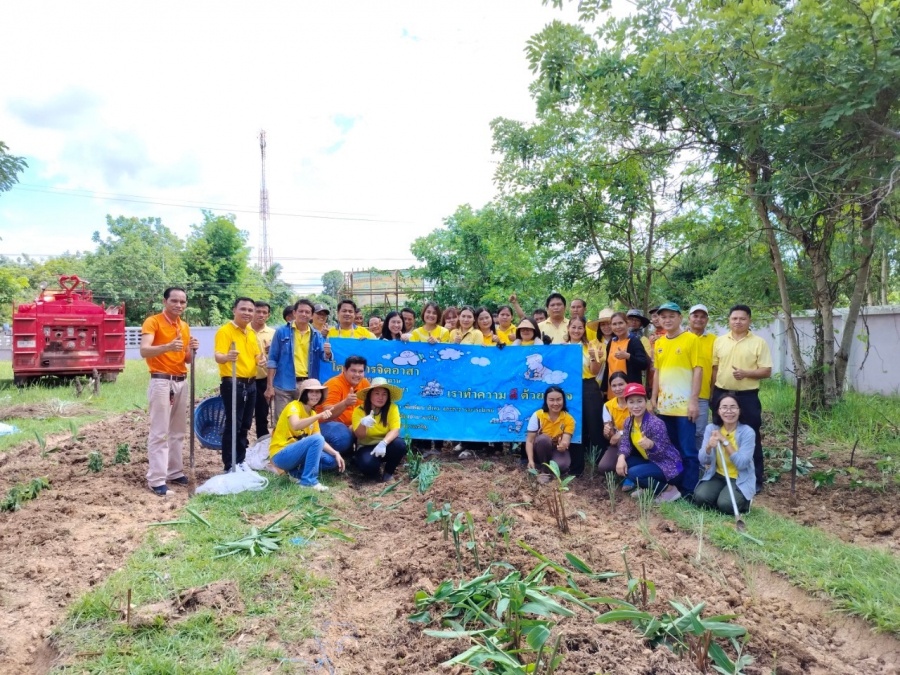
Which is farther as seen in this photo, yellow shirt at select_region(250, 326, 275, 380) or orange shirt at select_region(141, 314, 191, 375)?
yellow shirt at select_region(250, 326, 275, 380)

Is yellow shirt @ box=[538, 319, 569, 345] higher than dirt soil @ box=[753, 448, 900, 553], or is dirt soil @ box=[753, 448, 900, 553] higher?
yellow shirt @ box=[538, 319, 569, 345]

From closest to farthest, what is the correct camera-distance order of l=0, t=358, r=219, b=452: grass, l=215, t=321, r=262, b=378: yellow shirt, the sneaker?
the sneaker → l=215, t=321, r=262, b=378: yellow shirt → l=0, t=358, r=219, b=452: grass

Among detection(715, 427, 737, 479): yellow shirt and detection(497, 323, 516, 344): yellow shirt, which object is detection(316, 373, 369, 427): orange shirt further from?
detection(715, 427, 737, 479): yellow shirt

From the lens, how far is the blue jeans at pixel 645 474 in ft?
16.3

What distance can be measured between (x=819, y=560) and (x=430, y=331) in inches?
160

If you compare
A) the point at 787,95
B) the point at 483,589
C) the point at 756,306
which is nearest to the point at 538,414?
the point at 483,589

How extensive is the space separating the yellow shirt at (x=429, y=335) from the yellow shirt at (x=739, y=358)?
9.10 feet

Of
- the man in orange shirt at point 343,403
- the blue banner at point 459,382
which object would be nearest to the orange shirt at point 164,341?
the man in orange shirt at point 343,403

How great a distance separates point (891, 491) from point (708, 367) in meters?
1.81

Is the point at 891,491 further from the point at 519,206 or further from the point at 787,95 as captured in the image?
the point at 519,206

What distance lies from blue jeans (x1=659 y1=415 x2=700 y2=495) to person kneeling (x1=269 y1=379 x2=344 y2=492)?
9.79 feet

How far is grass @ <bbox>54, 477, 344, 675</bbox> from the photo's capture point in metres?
2.52

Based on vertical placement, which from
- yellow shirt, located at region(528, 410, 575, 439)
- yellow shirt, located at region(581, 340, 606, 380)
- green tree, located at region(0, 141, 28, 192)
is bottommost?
yellow shirt, located at region(528, 410, 575, 439)

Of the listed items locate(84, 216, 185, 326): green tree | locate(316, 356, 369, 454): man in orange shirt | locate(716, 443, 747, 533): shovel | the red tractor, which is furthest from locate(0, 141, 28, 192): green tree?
locate(84, 216, 185, 326): green tree
